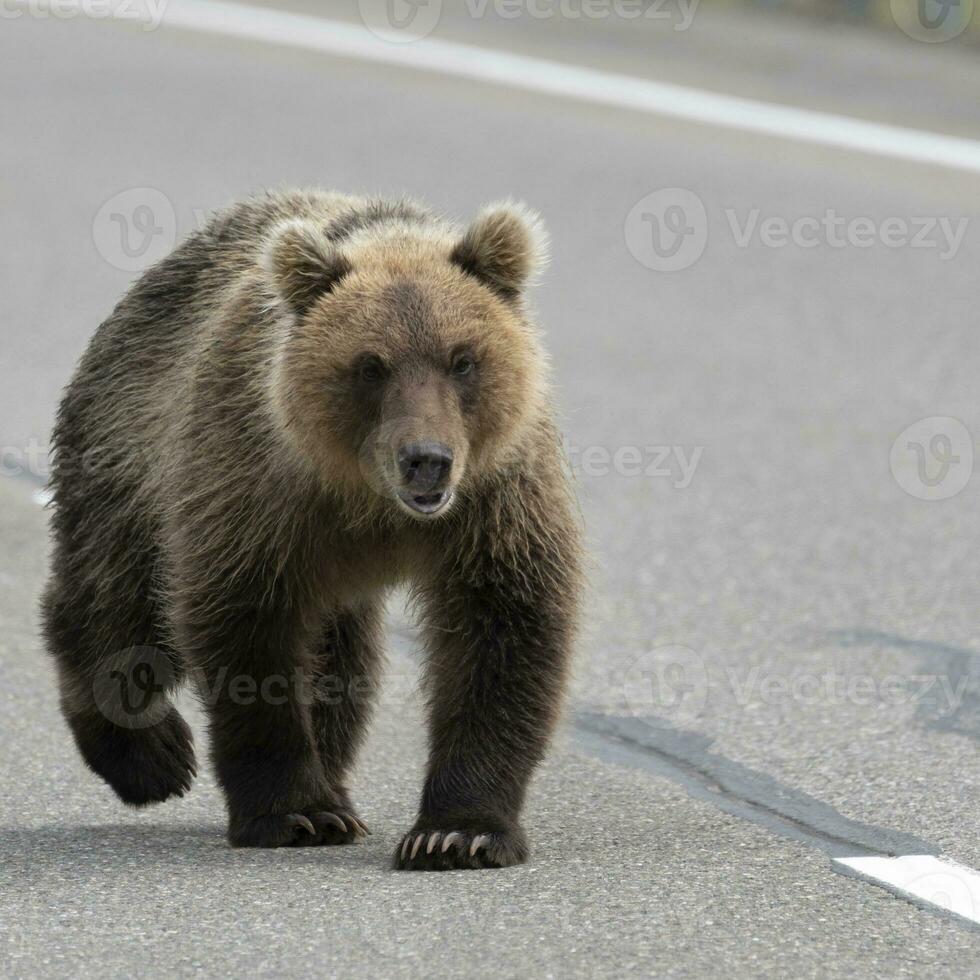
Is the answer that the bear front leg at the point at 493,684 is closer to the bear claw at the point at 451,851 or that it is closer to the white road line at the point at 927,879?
the bear claw at the point at 451,851

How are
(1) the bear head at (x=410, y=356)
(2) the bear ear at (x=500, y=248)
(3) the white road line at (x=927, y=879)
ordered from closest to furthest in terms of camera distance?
(3) the white road line at (x=927, y=879) < (1) the bear head at (x=410, y=356) < (2) the bear ear at (x=500, y=248)

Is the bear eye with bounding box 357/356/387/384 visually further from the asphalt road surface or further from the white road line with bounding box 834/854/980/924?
the white road line with bounding box 834/854/980/924

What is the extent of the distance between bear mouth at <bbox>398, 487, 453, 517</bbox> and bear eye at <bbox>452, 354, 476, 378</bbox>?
36 cm

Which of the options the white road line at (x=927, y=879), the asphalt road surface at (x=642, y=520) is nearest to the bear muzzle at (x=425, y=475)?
the asphalt road surface at (x=642, y=520)

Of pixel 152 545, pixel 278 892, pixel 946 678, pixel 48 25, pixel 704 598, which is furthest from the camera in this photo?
pixel 48 25

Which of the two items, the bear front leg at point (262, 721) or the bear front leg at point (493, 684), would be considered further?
the bear front leg at point (262, 721)

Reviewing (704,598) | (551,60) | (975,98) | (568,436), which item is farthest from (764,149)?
(704,598)

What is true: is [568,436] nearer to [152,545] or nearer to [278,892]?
[152,545]

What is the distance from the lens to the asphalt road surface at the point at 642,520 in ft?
16.8

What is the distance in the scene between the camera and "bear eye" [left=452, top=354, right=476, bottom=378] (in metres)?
5.69

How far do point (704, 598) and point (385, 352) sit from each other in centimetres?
357

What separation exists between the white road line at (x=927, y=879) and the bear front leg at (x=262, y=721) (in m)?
1.44

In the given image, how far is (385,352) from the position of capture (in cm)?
562

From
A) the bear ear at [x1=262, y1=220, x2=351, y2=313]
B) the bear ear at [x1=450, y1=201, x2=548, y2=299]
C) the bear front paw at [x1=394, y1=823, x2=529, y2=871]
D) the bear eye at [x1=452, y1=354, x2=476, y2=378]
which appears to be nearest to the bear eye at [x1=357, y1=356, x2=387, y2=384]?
the bear eye at [x1=452, y1=354, x2=476, y2=378]
